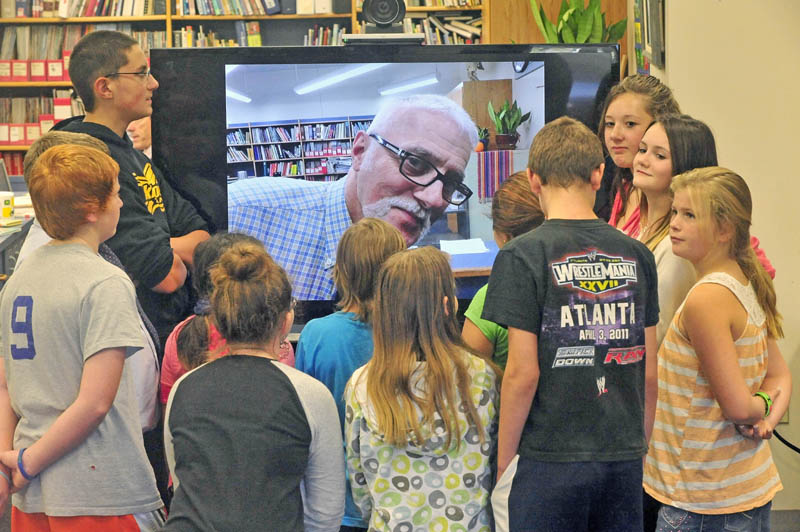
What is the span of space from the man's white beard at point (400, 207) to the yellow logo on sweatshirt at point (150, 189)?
68 centimetres

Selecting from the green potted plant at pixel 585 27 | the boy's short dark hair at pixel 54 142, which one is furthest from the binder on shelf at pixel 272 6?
the boy's short dark hair at pixel 54 142

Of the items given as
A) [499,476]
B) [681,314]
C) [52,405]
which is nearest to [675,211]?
[681,314]

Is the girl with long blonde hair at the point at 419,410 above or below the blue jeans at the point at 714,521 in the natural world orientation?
above

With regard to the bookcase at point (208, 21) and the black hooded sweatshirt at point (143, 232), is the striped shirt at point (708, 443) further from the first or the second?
the bookcase at point (208, 21)

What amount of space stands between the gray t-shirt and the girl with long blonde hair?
18.5 inches

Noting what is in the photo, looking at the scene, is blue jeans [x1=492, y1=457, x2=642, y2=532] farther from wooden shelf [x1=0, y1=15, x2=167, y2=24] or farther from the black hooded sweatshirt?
wooden shelf [x1=0, y1=15, x2=167, y2=24]

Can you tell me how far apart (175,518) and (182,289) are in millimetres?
1317

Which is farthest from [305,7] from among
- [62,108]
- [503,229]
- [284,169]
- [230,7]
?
[503,229]

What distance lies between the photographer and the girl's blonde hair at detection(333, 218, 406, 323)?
6.72 feet

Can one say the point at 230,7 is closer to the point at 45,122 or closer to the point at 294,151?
the point at 45,122

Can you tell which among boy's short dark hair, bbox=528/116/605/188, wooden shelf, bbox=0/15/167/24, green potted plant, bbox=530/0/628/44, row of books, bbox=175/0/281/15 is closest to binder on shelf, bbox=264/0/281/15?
row of books, bbox=175/0/281/15

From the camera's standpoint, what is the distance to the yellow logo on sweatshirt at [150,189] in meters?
2.64

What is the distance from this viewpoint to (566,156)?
1.83 m

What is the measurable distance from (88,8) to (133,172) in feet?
15.3
